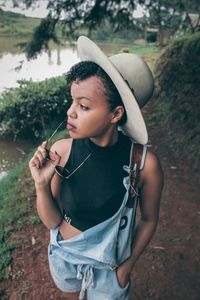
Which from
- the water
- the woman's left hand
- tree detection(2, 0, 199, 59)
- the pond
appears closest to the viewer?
the woman's left hand

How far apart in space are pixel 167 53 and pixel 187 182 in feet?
15.5

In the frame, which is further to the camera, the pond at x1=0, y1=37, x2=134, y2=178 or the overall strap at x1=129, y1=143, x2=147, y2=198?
the pond at x1=0, y1=37, x2=134, y2=178

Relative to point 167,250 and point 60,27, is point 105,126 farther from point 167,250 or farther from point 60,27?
point 60,27

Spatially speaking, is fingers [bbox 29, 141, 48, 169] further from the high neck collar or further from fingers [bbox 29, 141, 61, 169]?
the high neck collar

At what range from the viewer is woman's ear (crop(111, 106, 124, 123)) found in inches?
62.7

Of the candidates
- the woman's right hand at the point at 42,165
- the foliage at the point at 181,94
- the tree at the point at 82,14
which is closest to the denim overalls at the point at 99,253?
the woman's right hand at the point at 42,165

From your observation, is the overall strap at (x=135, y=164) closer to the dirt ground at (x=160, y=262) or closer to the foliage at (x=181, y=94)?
the dirt ground at (x=160, y=262)

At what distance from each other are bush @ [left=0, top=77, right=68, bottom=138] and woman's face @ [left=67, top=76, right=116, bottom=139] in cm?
701

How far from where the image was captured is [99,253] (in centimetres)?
172

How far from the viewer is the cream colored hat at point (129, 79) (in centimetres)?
147

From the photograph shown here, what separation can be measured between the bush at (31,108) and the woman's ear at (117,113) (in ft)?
23.0

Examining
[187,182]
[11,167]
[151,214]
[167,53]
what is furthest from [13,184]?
[167,53]

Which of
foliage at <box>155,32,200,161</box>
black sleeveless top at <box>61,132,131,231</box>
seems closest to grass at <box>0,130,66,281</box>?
black sleeveless top at <box>61,132,131,231</box>

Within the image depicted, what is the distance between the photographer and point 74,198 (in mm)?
1769
